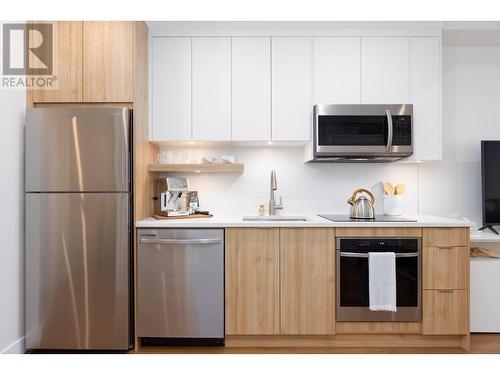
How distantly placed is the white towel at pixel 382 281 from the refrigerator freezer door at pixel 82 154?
174 centimetres

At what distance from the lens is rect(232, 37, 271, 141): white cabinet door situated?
273 cm

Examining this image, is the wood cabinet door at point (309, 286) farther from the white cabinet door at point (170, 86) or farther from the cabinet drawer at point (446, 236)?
the white cabinet door at point (170, 86)

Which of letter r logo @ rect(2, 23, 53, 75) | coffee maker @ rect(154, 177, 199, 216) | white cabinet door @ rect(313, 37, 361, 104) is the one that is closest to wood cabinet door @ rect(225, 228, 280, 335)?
coffee maker @ rect(154, 177, 199, 216)

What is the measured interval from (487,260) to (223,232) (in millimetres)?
2013

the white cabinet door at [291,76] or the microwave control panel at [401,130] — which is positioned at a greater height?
the white cabinet door at [291,76]

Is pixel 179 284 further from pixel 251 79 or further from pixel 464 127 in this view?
pixel 464 127

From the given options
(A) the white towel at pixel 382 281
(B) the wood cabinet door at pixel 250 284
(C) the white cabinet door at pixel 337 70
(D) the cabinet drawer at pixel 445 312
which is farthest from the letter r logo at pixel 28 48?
(D) the cabinet drawer at pixel 445 312

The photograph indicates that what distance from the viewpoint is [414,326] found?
2404 millimetres

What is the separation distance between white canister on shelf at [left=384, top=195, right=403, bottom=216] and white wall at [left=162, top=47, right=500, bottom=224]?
0.45 feet

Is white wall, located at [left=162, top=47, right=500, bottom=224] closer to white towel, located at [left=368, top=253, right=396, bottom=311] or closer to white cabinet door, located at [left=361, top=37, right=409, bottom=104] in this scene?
white cabinet door, located at [left=361, top=37, right=409, bottom=104]

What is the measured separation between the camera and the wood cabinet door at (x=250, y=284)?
2.40m

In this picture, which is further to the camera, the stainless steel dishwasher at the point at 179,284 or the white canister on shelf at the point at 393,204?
the white canister on shelf at the point at 393,204

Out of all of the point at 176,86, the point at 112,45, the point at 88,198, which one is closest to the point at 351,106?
the point at 176,86

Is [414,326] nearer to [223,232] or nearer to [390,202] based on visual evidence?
[390,202]
